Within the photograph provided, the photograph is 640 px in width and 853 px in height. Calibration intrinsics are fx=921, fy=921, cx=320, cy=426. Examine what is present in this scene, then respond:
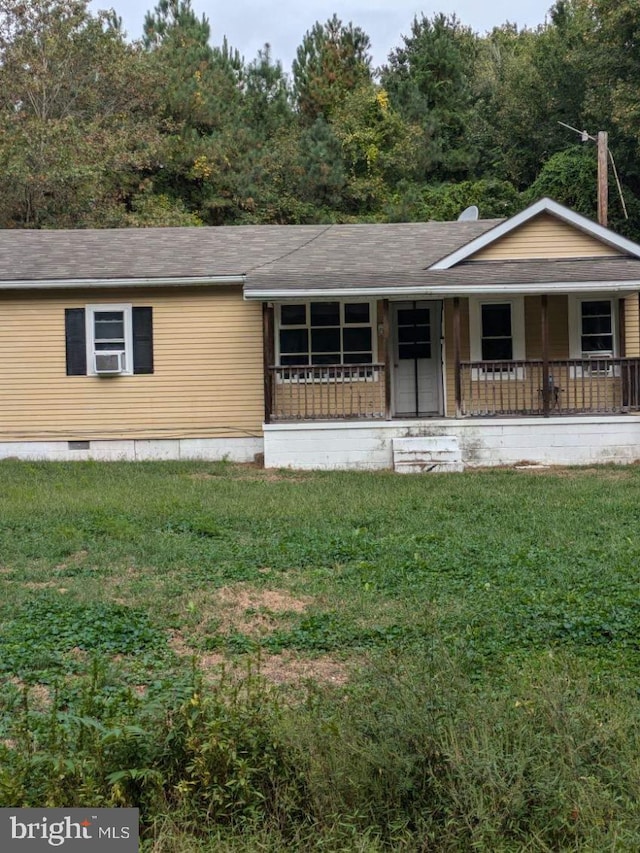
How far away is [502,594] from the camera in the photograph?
22.5 feet

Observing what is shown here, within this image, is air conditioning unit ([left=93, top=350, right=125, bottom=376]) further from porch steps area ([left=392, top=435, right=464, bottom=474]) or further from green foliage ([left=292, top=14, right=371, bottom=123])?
green foliage ([left=292, top=14, right=371, bottom=123])

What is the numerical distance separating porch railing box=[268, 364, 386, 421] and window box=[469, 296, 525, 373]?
72.2 inches

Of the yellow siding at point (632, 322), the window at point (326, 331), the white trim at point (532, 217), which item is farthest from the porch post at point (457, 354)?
the yellow siding at point (632, 322)

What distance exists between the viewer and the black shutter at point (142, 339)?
1639 cm

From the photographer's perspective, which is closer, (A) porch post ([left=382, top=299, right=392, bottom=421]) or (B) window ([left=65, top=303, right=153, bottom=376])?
(A) porch post ([left=382, top=299, right=392, bottom=421])

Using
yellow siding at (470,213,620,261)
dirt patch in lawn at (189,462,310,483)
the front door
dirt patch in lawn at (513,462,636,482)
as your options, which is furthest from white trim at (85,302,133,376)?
dirt patch in lawn at (513,462,636,482)

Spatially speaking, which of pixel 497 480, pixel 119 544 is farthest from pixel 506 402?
pixel 119 544

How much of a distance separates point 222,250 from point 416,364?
14.4 feet

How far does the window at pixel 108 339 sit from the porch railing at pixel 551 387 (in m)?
5.64

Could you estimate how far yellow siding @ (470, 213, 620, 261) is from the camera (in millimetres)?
16328

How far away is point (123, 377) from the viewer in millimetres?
16406

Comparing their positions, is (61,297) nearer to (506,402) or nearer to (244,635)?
(506,402)

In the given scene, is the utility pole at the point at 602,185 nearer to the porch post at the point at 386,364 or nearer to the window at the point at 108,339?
the porch post at the point at 386,364

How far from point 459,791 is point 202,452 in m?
13.0
